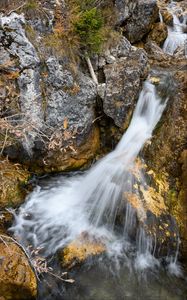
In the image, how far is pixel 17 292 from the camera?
4.61m

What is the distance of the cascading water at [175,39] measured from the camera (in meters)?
11.4

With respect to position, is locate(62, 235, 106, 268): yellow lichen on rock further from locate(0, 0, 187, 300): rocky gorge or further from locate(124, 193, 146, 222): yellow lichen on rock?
locate(124, 193, 146, 222): yellow lichen on rock

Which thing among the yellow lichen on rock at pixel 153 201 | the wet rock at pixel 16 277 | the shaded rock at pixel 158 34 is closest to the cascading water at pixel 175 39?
the shaded rock at pixel 158 34

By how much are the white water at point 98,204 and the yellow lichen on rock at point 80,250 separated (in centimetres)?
15

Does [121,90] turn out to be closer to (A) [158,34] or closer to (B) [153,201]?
(B) [153,201]

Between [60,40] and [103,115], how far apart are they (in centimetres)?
214

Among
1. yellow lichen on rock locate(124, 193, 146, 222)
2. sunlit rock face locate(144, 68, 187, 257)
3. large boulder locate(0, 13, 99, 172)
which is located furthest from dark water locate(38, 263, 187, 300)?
large boulder locate(0, 13, 99, 172)

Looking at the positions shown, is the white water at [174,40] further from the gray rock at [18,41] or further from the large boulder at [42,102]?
the gray rock at [18,41]

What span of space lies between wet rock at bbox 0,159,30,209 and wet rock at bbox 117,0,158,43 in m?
5.86

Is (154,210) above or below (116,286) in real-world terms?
above

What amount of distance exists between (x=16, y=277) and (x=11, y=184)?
227 cm

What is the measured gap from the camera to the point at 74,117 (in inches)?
275

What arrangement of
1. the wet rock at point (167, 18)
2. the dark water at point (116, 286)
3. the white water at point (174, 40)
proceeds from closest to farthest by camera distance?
1. the dark water at point (116, 286)
2. the white water at point (174, 40)
3. the wet rock at point (167, 18)

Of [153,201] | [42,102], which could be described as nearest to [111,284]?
[153,201]
